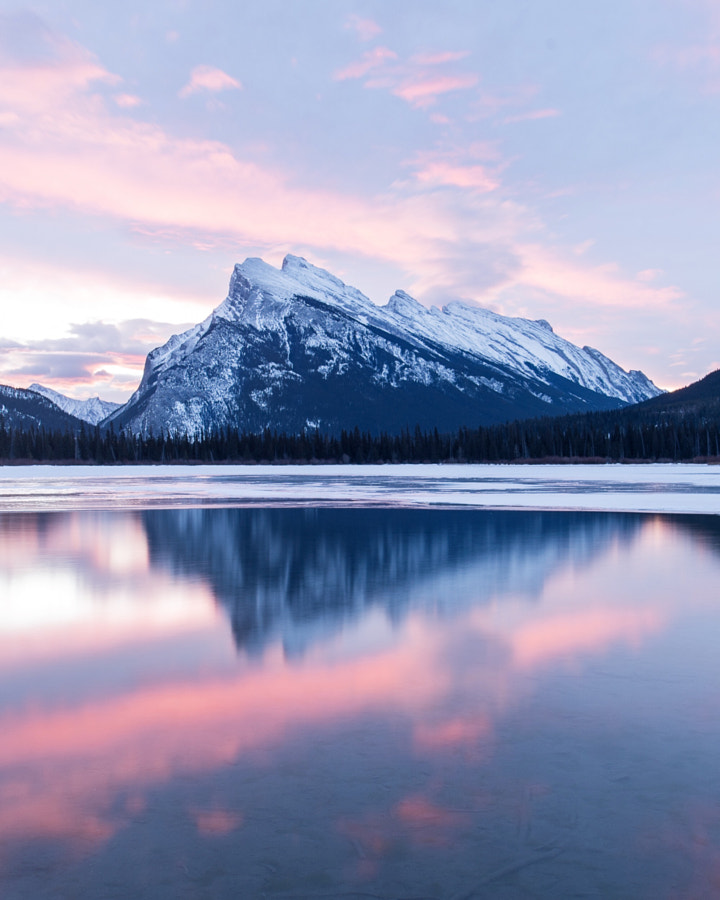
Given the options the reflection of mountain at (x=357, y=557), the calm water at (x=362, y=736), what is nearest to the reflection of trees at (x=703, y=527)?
the reflection of mountain at (x=357, y=557)

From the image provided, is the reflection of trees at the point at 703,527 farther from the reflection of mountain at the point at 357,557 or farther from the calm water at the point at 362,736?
the calm water at the point at 362,736

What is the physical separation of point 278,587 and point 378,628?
17.3 ft

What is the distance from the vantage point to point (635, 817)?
7.46 metres

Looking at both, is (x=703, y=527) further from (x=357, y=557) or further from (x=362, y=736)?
(x=362, y=736)

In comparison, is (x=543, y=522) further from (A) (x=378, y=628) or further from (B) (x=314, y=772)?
(B) (x=314, y=772)

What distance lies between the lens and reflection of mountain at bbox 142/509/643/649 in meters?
17.8

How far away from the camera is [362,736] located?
9.62m

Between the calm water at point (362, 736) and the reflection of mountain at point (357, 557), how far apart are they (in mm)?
185

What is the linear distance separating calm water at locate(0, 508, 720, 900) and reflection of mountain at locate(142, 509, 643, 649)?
0.18 metres

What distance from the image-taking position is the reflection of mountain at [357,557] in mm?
17750

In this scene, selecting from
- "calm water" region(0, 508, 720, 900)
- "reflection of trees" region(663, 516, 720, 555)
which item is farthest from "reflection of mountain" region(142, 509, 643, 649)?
"reflection of trees" region(663, 516, 720, 555)

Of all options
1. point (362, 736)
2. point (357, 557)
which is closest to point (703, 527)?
point (357, 557)

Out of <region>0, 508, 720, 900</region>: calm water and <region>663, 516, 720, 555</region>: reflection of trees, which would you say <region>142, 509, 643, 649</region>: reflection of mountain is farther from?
<region>663, 516, 720, 555</region>: reflection of trees

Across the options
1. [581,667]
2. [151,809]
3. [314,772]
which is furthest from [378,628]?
[151,809]
